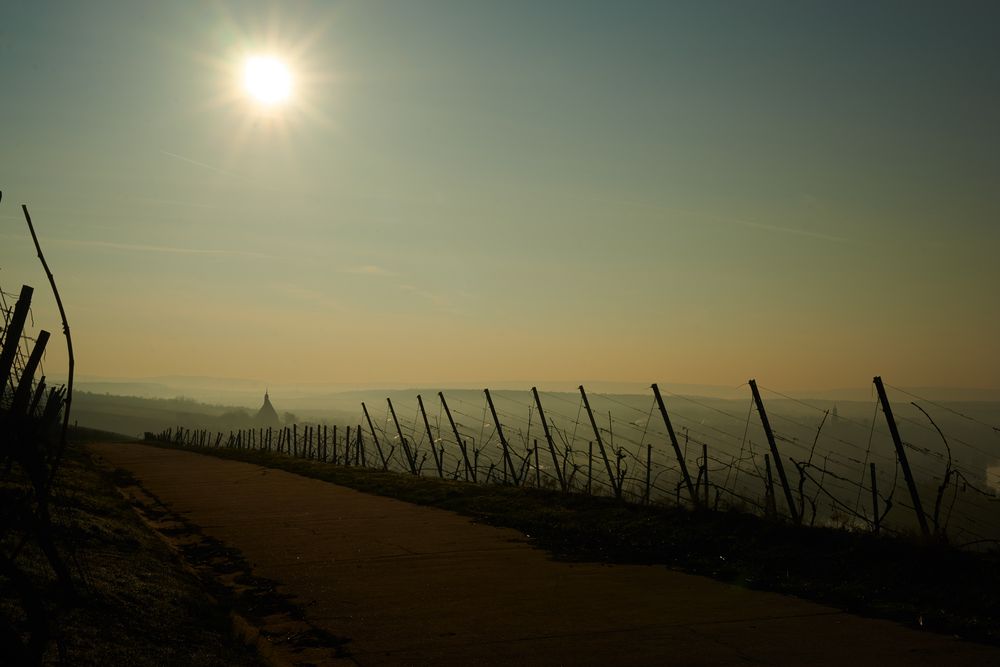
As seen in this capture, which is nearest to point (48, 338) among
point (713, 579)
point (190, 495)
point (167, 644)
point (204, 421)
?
point (167, 644)

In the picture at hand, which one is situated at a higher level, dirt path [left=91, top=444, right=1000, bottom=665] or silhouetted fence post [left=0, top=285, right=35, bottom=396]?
silhouetted fence post [left=0, top=285, right=35, bottom=396]

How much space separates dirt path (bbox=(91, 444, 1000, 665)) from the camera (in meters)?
5.21

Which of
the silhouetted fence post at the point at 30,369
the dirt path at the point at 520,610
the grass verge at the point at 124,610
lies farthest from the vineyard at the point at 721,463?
the silhouetted fence post at the point at 30,369

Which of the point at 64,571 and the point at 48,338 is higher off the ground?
the point at 48,338

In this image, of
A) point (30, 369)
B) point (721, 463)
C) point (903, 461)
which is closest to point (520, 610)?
point (30, 369)

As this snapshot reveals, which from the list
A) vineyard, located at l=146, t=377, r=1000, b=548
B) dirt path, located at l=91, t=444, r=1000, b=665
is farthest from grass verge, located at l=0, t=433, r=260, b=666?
vineyard, located at l=146, t=377, r=1000, b=548

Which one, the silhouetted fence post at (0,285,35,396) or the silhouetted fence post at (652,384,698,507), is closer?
the silhouetted fence post at (0,285,35,396)

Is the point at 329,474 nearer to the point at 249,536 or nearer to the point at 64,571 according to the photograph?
the point at 249,536

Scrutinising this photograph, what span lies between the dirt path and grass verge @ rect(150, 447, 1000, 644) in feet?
1.29

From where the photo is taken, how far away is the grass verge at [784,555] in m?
6.53

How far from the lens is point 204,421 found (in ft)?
639

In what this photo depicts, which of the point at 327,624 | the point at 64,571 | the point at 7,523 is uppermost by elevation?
the point at 7,523

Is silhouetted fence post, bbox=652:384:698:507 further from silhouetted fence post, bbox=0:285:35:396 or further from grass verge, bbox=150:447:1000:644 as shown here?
silhouetted fence post, bbox=0:285:35:396

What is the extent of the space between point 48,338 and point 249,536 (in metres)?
5.19
